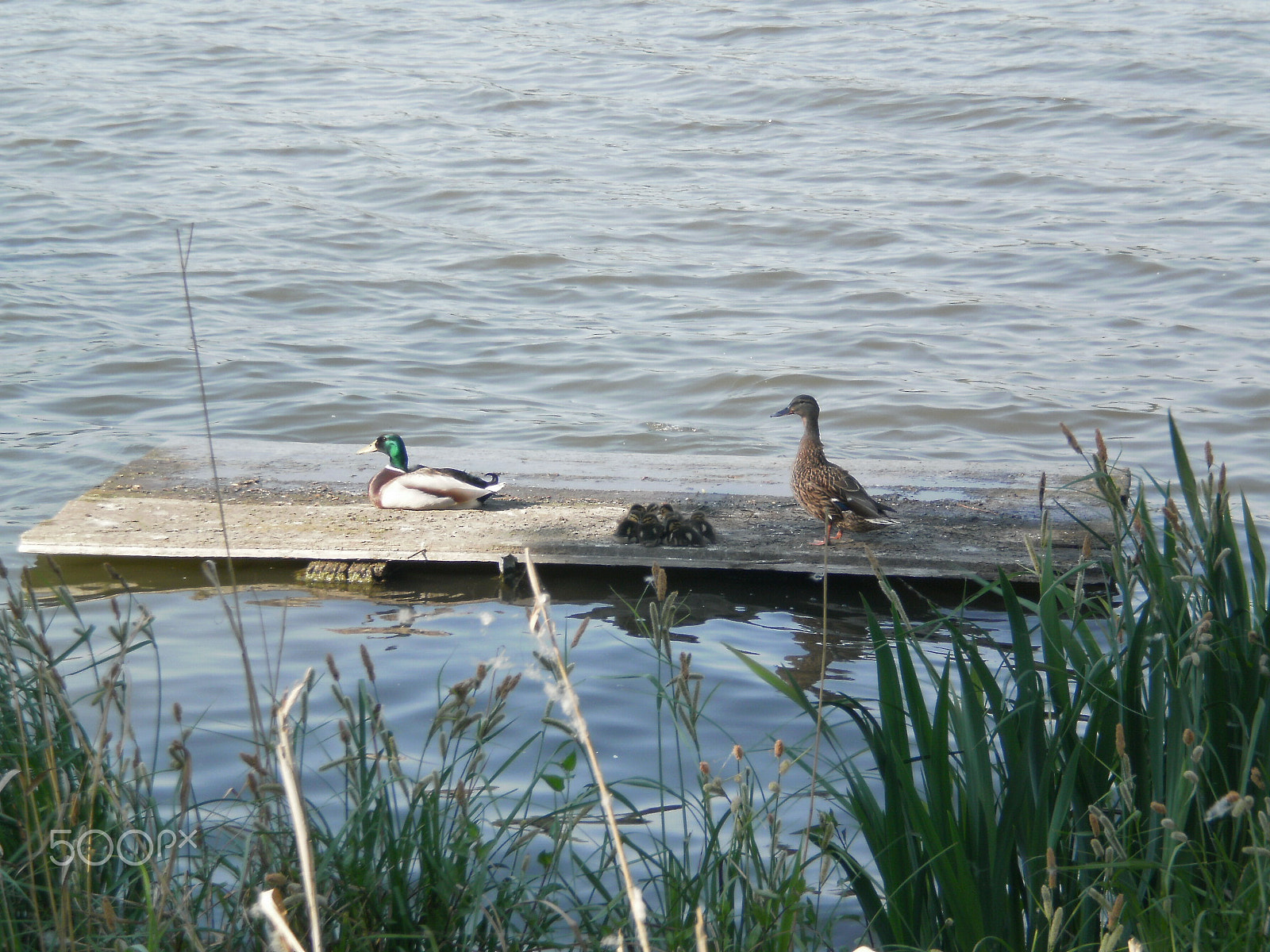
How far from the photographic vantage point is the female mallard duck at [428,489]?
264 inches

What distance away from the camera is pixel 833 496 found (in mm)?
6184

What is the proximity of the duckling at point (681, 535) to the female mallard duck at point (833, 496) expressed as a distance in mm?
553

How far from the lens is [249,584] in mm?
6281

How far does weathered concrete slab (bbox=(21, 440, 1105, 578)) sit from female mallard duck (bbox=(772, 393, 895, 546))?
0.08m

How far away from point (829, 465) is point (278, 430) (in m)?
4.69

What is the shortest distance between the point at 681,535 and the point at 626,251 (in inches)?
322

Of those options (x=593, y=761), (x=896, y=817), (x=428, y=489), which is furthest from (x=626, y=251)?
(x=593, y=761)

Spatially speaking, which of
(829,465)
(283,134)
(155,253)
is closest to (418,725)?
(829,465)

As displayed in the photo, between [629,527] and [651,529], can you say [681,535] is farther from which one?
[629,527]

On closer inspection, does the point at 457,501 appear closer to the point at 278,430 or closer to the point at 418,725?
the point at 418,725

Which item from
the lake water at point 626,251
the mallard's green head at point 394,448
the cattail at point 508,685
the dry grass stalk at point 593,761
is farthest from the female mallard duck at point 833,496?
the dry grass stalk at point 593,761

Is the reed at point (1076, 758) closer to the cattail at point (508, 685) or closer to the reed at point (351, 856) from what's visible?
the reed at point (351, 856)

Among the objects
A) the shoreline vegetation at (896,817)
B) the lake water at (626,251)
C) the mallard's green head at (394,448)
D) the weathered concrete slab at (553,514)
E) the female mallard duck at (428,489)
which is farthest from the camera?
the lake water at (626,251)

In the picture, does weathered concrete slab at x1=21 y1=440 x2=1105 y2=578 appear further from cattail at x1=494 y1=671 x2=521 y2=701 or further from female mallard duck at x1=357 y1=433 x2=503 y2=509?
cattail at x1=494 y1=671 x2=521 y2=701
